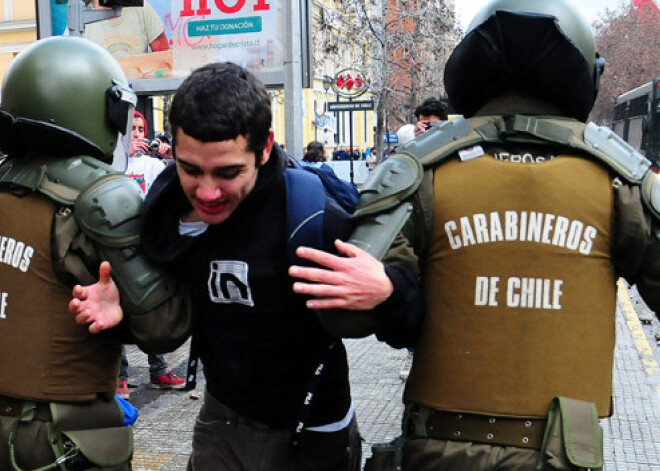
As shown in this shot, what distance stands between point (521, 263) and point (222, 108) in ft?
2.82

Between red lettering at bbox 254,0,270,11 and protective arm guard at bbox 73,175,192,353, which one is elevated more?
red lettering at bbox 254,0,270,11

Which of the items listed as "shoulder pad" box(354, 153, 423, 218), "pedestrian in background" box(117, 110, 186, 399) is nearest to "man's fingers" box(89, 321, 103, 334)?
"shoulder pad" box(354, 153, 423, 218)

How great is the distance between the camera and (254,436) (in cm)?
248

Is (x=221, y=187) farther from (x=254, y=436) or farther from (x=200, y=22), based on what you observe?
(x=200, y=22)

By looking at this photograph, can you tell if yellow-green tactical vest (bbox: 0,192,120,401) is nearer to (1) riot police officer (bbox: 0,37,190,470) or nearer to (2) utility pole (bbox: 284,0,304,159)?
(1) riot police officer (bbox: 0,37,190,470)

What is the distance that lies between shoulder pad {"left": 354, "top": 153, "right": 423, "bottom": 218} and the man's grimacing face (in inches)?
12.8

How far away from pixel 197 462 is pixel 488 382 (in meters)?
0.94

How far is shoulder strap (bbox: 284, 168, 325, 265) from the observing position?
2342 mm

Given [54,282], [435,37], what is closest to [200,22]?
[54,282]

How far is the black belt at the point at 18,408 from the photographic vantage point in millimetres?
2547

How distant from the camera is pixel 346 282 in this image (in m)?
2.06

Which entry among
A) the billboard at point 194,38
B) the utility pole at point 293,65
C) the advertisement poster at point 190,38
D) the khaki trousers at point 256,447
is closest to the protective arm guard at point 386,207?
the khaki trousers at point 256,447

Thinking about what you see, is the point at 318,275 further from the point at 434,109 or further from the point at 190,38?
the point at 190,38

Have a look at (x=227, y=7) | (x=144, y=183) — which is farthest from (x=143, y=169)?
(x=227, y=7)
